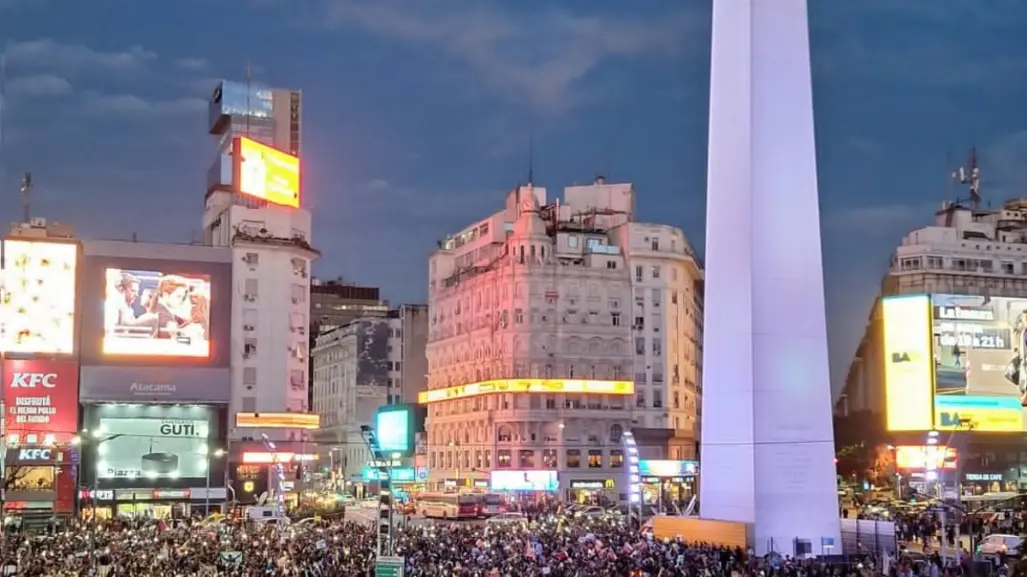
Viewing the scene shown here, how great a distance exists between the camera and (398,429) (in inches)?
1882

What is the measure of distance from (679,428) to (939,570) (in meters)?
58.0

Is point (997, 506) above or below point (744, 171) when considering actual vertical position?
below

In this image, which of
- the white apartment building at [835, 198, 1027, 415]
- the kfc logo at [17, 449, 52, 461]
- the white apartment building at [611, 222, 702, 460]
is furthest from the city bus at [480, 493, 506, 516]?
the white apartment building at [835, 198, 1027, 415]

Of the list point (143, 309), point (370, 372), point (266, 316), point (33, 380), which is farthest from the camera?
point (370, 372)

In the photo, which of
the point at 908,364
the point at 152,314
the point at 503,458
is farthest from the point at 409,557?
the point at 503,458

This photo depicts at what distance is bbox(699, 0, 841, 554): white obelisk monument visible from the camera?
32469mm

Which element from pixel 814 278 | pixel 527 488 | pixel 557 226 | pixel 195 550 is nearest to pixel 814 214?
pixel 814 278

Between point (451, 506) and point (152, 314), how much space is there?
23.0 meters

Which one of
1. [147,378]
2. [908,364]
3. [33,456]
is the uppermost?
[908,364]

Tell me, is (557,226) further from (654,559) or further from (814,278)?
(654,559)

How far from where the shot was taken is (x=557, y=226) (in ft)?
280

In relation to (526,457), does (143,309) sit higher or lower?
higher

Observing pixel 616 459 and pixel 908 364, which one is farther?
pixel 616 459

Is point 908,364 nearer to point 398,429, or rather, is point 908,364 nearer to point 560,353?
point 560,353
